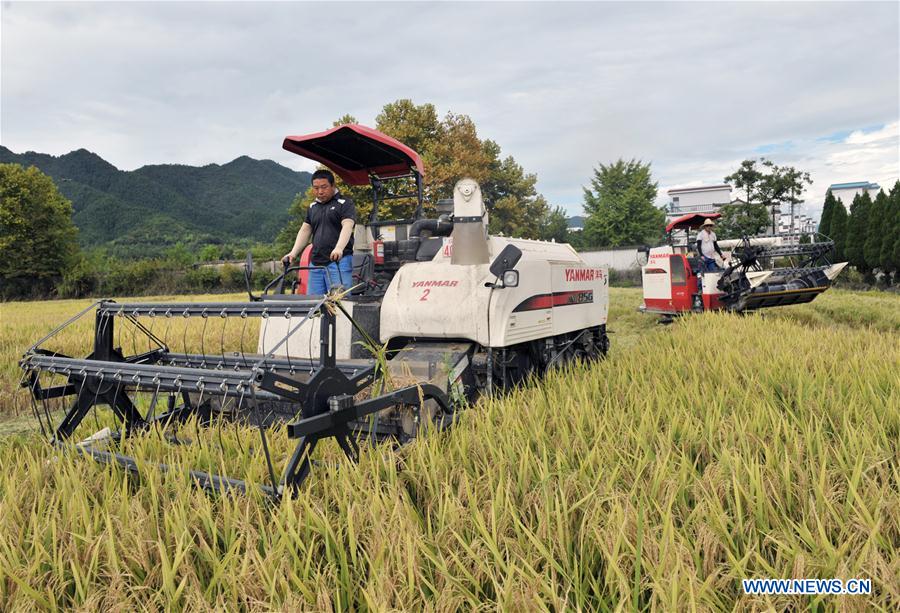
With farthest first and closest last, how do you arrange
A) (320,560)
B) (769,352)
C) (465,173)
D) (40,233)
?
(40,233) → (465,173) → (769,352) → (320,560)

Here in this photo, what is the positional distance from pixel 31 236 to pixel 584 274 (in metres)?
39.0

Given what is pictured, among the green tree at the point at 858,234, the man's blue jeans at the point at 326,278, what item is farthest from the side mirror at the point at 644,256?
the green tree at the point at 858,234

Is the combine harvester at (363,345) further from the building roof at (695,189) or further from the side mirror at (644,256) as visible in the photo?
the building roof at (695,189)

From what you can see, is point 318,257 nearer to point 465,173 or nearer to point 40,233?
point 465,173

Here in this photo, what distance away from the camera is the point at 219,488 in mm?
2344

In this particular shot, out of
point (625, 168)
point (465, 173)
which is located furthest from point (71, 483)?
point (625, 168)

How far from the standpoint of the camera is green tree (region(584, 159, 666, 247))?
127 feet

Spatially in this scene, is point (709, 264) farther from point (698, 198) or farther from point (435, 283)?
point (698, 198)

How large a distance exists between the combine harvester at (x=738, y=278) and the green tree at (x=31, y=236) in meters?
35.7

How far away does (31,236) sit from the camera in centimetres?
3306

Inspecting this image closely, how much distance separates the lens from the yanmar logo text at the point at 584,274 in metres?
5.43

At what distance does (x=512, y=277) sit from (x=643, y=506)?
87.3 inches

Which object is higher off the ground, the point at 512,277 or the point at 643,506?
the point at 512,277

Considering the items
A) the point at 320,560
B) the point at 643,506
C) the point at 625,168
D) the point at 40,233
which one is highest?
the point at 625,168
